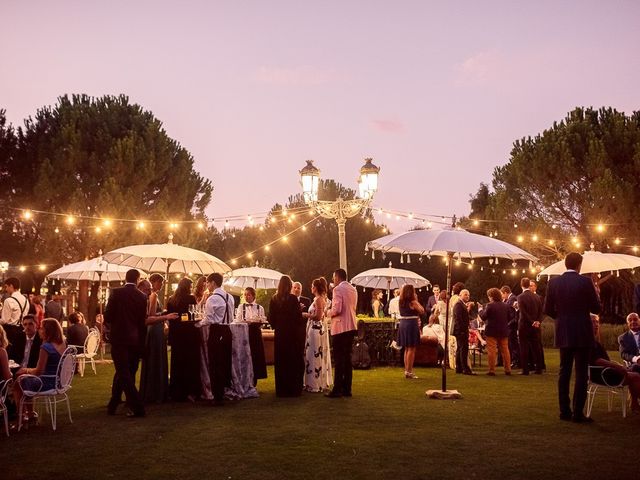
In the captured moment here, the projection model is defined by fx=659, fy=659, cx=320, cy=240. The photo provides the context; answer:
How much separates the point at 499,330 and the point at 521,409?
13.9ft

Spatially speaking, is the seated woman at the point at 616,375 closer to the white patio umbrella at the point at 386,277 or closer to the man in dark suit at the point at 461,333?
the man in dark suit at the point at 461,333

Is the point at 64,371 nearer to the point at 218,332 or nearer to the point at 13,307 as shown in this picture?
the point at 218,332

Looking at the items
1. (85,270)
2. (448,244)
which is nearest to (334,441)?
(448,244)

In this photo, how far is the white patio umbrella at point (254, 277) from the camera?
17.4 metres

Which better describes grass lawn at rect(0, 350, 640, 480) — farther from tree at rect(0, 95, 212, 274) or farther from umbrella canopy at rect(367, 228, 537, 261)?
tree at rect(0, 95, 212, 274)

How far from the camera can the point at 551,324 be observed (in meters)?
23.6

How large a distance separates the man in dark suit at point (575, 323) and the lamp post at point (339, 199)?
597 cm

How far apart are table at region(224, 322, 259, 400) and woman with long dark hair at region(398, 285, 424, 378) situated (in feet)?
11.4

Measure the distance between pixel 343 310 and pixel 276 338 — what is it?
3.56 ft

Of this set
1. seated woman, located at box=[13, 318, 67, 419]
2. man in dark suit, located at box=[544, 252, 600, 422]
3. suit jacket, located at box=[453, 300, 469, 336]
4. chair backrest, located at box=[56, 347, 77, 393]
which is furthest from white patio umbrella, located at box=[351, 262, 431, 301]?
seated woman, located at box=[13, 318, 67, 419]

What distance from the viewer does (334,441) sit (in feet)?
20.9

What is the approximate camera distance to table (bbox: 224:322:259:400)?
9477 mm

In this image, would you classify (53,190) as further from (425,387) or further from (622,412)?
Answer: (622,412)

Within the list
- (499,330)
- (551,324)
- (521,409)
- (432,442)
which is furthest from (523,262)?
(432,442)
